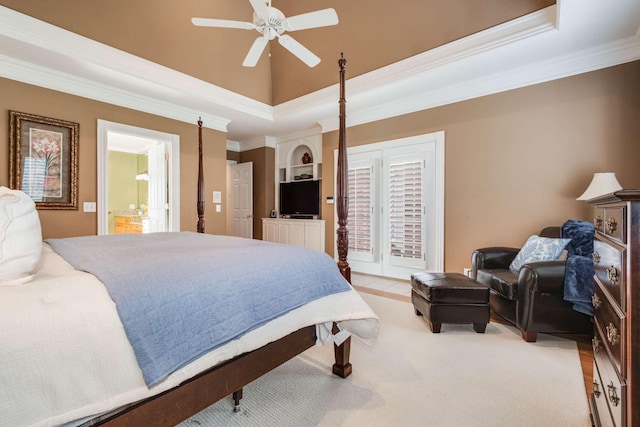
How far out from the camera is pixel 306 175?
229 inches

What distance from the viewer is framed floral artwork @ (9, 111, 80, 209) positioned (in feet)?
10.1

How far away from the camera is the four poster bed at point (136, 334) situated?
29.3 inches

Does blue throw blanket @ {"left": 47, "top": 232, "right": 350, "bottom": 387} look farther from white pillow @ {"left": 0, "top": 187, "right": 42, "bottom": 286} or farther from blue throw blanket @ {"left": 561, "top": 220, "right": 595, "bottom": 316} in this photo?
blue throw blanket @ {"left": 561, "top": 220, "right": 595, "bottom": 316}

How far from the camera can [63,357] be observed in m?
0.77

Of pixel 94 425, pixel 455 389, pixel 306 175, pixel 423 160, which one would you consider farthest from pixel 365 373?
pixel 306 175

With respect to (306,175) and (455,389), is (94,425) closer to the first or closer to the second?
(455,389)

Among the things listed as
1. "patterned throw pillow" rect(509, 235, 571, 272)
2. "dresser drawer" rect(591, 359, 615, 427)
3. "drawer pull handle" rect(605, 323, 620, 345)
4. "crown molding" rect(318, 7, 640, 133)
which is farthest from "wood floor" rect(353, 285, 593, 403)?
"crown molding" rect(318, 7, 640, 133)

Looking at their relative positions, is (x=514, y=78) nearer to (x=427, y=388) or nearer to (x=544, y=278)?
(x=544, y=278)

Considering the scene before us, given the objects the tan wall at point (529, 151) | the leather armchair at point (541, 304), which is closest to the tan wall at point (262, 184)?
the tan wall at point (529, 151)

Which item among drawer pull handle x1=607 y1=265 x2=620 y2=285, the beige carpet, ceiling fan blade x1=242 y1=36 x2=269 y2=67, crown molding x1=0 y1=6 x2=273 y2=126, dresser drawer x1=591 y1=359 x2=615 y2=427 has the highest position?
crown molding x1=0 y1=6 x2=273 y2=126

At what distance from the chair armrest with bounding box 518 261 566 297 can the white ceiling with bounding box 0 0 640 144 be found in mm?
2128

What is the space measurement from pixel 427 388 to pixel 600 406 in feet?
2.59

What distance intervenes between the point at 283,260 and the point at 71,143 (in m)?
3.53

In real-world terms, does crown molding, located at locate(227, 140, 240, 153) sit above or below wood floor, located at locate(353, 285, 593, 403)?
above
